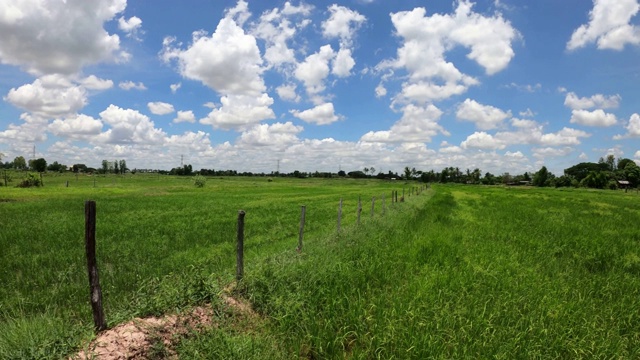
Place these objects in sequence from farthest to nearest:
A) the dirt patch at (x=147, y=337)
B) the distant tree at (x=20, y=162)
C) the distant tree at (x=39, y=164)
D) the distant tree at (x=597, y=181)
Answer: the distant tree at (x=20, y=162)
the distant tree at (x=39, y=164)
the distant tree at (x=597, y=181)
the dirt patch at (x=147, y=337)

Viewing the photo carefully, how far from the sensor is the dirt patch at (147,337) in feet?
14.3

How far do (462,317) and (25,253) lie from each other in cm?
1336

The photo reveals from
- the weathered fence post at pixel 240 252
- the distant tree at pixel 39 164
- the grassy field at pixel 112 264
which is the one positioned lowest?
the grassy field at pixel 112 264

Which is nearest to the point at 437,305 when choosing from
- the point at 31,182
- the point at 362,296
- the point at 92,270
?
the point at 362,296

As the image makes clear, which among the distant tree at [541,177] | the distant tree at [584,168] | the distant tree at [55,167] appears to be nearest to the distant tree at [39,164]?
the distant tree at [55,167]

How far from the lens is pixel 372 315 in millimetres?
5699

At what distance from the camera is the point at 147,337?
4.71 m

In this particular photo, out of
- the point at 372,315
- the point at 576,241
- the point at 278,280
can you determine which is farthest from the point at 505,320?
the point at 576,241

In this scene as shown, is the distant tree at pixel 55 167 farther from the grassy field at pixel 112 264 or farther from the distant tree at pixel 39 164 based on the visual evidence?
the grassy field at pixel 112 264

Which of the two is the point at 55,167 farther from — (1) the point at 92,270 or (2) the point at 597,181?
(2) the point at 597,181

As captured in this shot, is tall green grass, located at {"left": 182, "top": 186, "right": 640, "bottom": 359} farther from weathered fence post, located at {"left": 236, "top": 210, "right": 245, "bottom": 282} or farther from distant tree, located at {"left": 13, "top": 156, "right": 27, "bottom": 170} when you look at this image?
distant tree, located at {"left": 13, "top": 156, "right": 27, "bottom": 170}

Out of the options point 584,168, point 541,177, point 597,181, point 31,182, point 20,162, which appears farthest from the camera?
point 584,168

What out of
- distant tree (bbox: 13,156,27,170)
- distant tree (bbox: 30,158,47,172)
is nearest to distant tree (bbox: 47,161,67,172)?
distant tree (bbox: 13,156,27,170)

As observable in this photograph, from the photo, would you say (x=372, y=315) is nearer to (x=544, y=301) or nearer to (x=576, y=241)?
(x=544, y=301)
